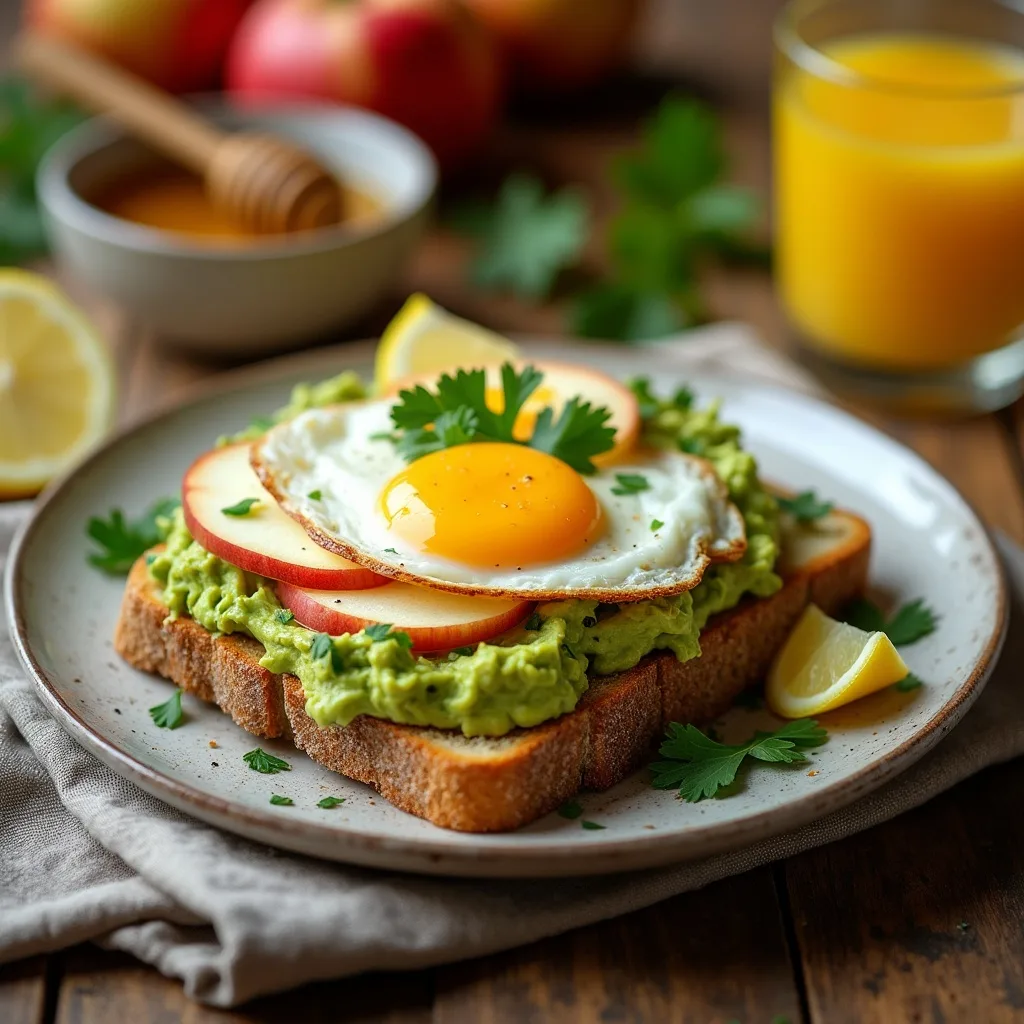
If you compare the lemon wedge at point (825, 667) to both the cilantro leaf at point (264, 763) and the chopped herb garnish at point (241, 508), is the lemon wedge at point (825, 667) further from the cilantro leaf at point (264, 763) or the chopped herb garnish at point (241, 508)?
the chopped herb garnish at point (241, 508)

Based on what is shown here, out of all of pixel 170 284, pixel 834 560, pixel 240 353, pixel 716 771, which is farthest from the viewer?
pixel 240 353

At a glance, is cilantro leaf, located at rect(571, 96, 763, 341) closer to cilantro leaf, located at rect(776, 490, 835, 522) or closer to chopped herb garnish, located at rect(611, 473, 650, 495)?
cilantro leaf, located at rect(776, 490, 835, 522)

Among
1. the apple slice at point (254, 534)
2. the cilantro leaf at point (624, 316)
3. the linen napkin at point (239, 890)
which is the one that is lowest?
the cilantro leaf at point (624, 316)

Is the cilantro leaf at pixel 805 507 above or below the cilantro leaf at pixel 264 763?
above

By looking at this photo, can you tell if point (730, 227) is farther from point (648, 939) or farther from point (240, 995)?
point (240, 995)

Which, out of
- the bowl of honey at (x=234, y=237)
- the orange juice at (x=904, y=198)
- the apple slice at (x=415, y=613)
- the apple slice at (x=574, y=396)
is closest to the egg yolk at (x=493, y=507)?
the apple slice at (x=415, y=613)

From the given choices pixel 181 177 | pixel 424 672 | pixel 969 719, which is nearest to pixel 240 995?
pixel 424 672

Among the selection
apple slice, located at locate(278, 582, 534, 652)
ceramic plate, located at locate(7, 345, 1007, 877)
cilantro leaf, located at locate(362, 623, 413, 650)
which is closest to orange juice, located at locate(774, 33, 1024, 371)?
ceramic plate, located at locate(7, 345, 1007, 877)
